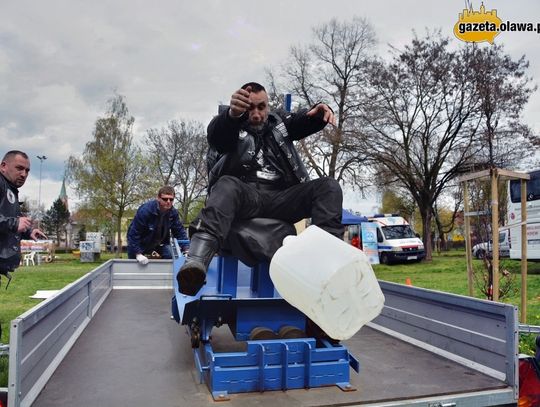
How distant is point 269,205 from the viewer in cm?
297

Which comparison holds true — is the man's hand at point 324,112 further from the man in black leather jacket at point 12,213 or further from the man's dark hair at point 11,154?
the man's dark hair at point 11,154

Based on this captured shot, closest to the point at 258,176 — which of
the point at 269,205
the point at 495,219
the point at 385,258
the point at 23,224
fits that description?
the point at 269,205

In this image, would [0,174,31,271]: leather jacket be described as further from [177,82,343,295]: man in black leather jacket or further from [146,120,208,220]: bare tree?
[146,120,208,220]: bare tree

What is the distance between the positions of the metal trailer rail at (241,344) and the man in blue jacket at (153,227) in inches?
88.0

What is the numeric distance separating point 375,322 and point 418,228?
52002mm

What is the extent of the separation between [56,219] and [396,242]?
43580 mm

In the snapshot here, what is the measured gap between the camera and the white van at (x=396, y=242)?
19984 mm

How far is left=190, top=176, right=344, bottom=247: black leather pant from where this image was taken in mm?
2656

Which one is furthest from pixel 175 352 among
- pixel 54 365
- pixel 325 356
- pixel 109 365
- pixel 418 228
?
pixel 418 228

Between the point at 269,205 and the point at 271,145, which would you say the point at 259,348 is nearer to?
the point at 269,205

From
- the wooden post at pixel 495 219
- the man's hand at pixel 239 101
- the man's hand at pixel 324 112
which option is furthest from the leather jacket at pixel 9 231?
the wooden post at pixel 495 219

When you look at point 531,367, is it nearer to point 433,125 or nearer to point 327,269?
point 327,269

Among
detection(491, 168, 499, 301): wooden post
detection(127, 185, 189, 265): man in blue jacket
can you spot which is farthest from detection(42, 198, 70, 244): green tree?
detection(491, 168, 499, 301): wooden post

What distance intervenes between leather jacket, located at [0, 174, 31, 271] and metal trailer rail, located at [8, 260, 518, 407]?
0.54 meters
